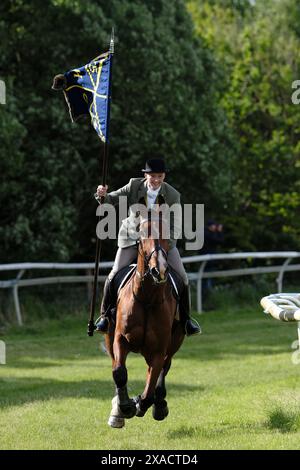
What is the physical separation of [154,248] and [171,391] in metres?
4.37

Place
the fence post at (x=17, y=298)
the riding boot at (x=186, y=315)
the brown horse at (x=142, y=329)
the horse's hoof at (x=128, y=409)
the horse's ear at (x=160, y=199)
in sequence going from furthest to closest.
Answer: the fence post at (x=17, y=298)
the riding boot at (x=186, y=315)
the horse's ear at (x=160, y=199)
the horse's hoof at (x=128, y=409)
the brown horse at (x=142, y=329)

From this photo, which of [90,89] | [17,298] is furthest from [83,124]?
[90,89]

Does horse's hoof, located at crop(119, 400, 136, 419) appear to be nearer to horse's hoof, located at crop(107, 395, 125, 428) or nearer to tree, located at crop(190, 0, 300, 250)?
horse's hoof, located at crop(107, 395, 125, 428)

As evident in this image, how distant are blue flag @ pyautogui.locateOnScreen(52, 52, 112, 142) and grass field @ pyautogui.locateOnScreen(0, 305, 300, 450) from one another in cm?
335

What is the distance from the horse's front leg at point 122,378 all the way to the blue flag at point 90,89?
2604 millimetres

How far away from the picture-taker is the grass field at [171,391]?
9711 millimetres

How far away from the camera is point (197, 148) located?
85.0 feet

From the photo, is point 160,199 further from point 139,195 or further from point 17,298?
point 17,298

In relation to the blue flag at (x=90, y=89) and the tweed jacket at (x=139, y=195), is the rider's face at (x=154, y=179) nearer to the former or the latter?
the tweed jacket at (x=139, y=195)

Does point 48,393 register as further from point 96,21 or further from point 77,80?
point 96,21

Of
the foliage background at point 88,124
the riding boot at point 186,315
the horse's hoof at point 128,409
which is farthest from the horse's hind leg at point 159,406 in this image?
the foliage background at point 88,124

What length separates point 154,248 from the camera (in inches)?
384
